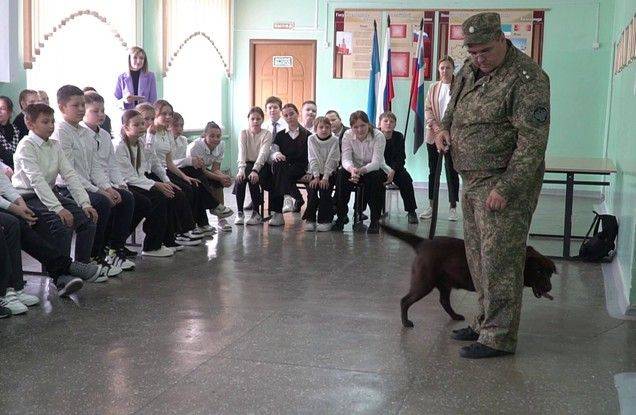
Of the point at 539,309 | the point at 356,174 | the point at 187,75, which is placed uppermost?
the point at 187,75

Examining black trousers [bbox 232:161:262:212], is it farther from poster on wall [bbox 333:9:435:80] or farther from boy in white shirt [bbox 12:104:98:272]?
poster on wall [bbox 333:9:435:80]

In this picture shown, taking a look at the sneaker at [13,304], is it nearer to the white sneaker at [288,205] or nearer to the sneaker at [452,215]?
the white sneaker at [288,205]

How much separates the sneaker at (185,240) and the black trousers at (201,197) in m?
0.30

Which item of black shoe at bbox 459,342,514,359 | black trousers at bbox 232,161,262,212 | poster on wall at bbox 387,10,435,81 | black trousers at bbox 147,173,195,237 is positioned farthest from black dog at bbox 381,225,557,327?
poster on wall at bbox 387,10,435,81

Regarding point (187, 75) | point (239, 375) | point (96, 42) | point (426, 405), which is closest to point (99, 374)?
point (239, 375)

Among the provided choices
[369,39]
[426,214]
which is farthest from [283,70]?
[426,214]

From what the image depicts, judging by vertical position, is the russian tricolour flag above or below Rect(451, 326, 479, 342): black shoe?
above

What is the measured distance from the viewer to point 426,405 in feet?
8.71

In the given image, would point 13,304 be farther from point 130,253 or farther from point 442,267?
point 442,267

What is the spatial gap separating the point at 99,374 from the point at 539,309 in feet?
7.65

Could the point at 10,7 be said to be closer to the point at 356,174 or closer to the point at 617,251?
the point at 356,174

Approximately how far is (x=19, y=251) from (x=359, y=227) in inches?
136

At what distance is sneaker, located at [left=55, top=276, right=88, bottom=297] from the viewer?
13.1 feet

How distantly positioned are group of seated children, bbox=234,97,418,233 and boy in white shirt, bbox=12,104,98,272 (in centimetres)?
256
